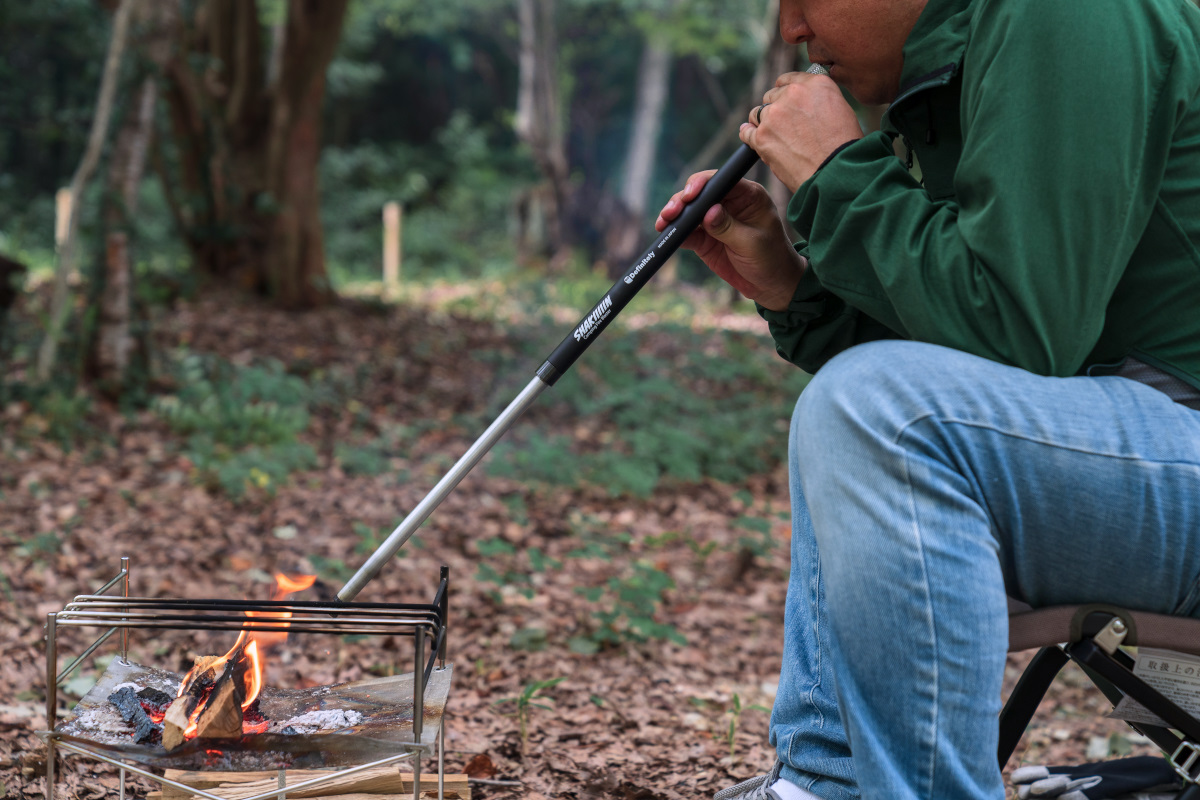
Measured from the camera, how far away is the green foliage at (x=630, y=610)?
10.3ft

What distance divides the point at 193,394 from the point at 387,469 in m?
1.39

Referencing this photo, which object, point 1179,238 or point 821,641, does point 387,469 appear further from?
point 1179,238

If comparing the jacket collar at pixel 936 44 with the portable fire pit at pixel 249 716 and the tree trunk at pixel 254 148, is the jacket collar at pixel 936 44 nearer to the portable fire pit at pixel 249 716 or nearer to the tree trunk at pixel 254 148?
the portable fire pit at pixel 249 716

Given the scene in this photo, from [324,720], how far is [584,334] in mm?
795

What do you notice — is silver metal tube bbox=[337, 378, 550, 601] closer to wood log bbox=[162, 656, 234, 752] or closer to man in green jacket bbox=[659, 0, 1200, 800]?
wood log bbox=[162, 656, 234, 752]

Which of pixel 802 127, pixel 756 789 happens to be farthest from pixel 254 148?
pixel 756 789

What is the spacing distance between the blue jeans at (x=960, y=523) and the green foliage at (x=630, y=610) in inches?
74.4

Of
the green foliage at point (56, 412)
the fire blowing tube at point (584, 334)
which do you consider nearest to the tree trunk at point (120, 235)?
the green foliage at point (56, 412)

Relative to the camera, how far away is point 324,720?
1.57 metres

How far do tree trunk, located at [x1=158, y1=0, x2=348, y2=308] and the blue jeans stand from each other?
760 centimetres

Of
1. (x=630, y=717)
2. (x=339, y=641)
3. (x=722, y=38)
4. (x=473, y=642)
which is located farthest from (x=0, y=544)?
(x=722, y=38)

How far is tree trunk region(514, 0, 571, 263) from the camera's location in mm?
15727

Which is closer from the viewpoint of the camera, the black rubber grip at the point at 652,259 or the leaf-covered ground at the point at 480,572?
the black rubber grip at the point at 652,259

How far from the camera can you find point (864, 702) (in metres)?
1.17
